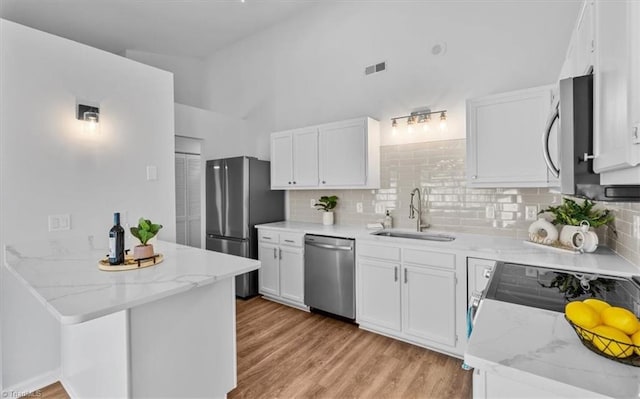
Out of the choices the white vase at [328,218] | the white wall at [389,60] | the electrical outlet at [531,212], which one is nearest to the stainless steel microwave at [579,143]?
the electrical outlet at [531,212]

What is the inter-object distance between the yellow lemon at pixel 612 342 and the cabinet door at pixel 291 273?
2.79m

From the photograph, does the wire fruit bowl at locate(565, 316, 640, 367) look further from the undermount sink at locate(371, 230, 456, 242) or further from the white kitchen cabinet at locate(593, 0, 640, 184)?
the undermount sink at locate(371, 230, 456, 242)

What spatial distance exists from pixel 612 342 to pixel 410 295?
1940mm

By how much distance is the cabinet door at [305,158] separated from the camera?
12.0 feet

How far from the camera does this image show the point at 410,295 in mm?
2641

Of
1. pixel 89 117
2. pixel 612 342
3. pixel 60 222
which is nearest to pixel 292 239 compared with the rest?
pixel 60 222

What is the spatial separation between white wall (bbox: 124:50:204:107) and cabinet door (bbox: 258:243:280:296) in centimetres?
308

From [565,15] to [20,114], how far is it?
4314 mm

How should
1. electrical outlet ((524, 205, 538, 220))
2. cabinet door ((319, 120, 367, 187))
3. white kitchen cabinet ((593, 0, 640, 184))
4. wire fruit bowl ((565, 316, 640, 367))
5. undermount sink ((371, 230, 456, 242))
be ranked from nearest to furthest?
white kitchen cabinet ((593, 0, 640, 184))
wire fruit bowl ((565, 316, 640, 367))
electrical outlet ((524, 205, 538, 220))
undermount sink ((371, 230, 456, 242))
cabinet door ((319, 120, 367, 187))

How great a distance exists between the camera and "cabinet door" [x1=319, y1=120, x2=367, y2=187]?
3307 mm

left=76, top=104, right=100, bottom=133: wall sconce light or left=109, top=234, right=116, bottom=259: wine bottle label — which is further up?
left=76, top=104, right=100, bottom=133: wall sconce light

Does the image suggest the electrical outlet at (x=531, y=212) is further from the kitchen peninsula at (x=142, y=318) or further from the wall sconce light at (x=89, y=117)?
the wall sconce light at (x=89, y=117)

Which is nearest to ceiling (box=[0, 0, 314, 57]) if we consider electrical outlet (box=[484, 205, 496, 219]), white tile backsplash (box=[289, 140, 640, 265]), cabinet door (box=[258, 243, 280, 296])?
white tile backsplash (box=[289, 140, 640, 265])

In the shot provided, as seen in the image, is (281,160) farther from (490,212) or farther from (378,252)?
(490,212)
